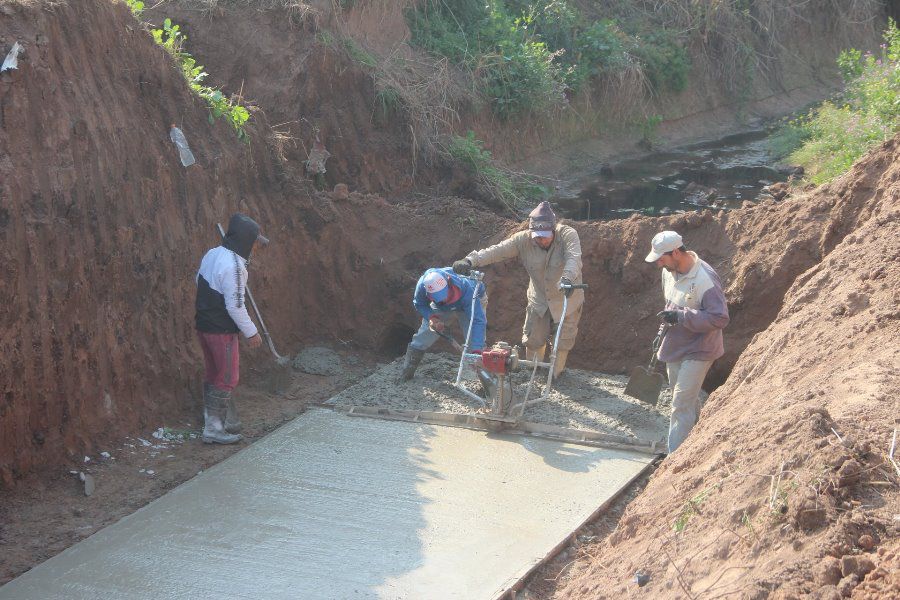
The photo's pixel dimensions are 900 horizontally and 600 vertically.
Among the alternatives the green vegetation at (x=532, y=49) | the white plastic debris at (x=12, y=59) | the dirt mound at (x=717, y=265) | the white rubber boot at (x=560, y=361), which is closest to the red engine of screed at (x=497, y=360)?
the white rubber boot at (x=560, y=361)

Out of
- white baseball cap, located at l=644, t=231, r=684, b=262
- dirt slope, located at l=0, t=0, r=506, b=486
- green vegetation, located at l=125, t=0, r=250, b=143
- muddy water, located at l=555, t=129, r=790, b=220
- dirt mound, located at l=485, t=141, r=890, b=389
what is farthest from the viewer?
muddy water, located at l=555, t=129, r=790, b=220

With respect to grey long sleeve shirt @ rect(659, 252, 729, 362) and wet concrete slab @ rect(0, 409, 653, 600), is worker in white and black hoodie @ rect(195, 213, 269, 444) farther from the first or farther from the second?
grey long sleeve shirt @ rect(659, 252, 729, 362)

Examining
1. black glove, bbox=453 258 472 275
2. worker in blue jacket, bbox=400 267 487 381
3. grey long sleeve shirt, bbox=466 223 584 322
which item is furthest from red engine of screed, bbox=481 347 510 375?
grey long sleeve shirt, bbox=466 223 584 322

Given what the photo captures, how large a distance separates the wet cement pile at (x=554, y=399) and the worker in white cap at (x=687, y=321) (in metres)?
0.75

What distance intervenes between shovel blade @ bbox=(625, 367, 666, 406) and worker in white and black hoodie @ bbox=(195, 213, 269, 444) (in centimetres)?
349

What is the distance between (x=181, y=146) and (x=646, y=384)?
4.95 m

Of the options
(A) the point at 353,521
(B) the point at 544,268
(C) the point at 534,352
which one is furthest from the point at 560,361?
(A) the point at 353,521

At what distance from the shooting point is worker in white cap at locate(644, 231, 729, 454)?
709 cm

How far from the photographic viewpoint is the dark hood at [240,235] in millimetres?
7875

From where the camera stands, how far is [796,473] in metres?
4.18

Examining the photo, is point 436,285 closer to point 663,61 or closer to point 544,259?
point 544,259

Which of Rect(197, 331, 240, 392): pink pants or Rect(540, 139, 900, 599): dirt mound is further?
Rect(197, 331, 240, 392): pink pants

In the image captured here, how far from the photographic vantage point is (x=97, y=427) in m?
7.74

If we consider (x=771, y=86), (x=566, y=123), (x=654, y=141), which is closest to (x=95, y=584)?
(x=566, y=123)
